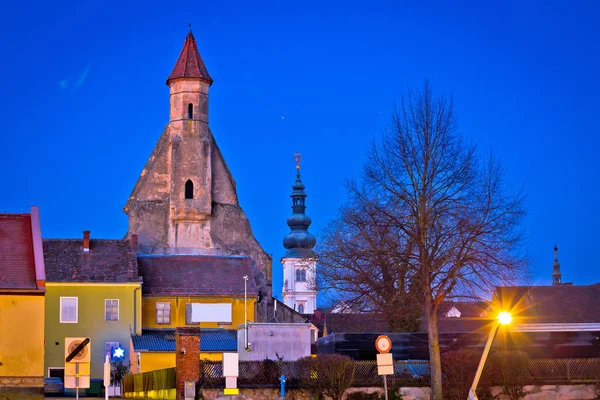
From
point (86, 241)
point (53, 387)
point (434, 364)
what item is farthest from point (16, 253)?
point (86, 241)

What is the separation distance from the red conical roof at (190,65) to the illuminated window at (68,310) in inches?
1082

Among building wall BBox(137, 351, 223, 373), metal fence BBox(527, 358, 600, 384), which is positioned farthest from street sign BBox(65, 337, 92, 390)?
building wall BBox(137, 351, 223, 373)

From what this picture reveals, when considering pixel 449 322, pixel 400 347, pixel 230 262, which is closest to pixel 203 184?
pixel 230 262

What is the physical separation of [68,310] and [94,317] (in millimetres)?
1569

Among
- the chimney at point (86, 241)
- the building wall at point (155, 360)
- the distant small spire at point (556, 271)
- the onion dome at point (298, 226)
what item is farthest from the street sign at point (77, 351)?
the onion dome at point (298, 226)

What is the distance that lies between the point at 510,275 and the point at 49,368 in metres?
30.6

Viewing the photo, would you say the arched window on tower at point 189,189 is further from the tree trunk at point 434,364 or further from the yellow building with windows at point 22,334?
the yellow building with windows at point 22,334

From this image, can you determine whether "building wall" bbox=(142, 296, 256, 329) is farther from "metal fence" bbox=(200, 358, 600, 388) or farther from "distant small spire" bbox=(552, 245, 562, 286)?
"distant small spire" bbox=(552, 245, 562, 286)

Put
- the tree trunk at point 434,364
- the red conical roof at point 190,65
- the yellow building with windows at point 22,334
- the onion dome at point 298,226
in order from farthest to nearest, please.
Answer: the onion dome at point 298,226, the red conical roof at point 190,65, the tree trunk at point 434,364, the yellow building with windows at point 22,334

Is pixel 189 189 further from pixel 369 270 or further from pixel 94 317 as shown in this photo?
pixel 369 270

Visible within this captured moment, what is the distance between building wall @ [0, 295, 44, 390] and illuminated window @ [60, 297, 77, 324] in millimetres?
32604

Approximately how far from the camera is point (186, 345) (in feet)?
114

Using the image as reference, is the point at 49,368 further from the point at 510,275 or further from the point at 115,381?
the point at 510,275

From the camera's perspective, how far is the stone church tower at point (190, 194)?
280ft
